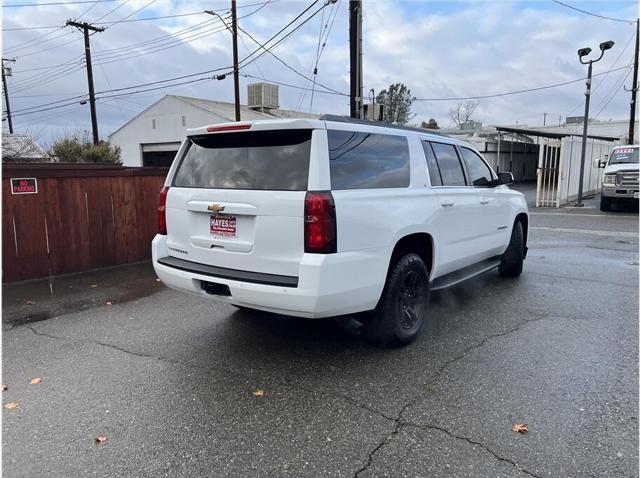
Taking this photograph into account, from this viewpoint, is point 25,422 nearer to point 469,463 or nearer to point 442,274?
point 469,463

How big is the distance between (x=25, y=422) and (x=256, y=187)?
7.19 feet

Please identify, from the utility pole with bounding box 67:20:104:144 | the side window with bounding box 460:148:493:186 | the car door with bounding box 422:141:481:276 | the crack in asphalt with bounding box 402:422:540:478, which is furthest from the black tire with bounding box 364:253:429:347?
the utility pole with bounding box 67:20:104:144

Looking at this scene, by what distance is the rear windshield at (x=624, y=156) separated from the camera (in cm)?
1475

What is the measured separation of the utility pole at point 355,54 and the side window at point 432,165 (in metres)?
8.94

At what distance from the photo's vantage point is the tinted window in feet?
11.5

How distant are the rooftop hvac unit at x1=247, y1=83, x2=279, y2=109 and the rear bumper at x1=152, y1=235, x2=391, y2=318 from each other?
2802 centimetres

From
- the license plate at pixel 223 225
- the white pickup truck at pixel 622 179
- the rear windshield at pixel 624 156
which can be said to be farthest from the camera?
the rear windshield at pixel 624 156

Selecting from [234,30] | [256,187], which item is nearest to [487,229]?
[256,187]

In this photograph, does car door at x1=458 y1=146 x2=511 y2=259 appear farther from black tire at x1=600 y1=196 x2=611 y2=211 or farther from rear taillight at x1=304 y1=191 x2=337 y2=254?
black tire at x1=600 y1=196 x2=611 y2=211

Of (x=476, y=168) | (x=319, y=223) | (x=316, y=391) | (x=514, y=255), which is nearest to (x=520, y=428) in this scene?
(x=316, y=391)

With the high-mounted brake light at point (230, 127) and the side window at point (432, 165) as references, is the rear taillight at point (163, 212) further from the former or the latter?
the side window at point (432, 165)

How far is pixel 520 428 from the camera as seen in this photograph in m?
2.92

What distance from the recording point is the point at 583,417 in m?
3.05

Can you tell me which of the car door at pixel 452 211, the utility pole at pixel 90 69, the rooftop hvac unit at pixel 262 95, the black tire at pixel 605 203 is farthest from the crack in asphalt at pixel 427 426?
the rooftop hvac unit at pixel 262 95
